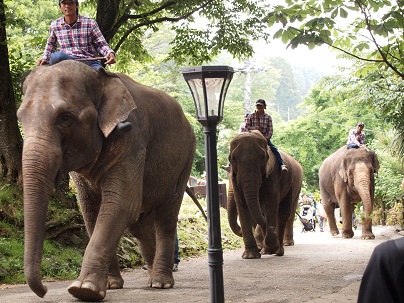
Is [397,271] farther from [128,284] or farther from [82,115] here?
[128,284]

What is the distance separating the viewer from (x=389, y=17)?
9.40 m

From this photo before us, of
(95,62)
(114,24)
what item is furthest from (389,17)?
(114,24)

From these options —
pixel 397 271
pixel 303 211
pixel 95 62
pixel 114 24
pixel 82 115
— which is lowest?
pixel 303 211

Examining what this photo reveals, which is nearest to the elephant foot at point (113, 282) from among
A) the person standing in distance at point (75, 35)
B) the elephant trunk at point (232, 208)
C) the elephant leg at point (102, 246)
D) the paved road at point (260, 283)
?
the paved road at point (260, 283)

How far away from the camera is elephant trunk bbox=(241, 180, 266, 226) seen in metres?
14.6

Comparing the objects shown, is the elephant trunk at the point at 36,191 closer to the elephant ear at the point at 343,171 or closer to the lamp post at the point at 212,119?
the lamp post at the point at 212,119

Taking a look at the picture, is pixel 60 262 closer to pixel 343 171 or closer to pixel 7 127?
pixel 7 127

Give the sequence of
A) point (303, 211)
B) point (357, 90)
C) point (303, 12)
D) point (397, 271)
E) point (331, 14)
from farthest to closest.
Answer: point (303, 211) → point (357, 90) → point (303, 12) → point (331, 14) → point (397, 271)

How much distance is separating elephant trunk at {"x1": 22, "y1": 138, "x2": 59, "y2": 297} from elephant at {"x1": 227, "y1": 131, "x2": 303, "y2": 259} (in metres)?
7.29

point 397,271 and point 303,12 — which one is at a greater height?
point 303,12

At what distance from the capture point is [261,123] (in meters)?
16.0

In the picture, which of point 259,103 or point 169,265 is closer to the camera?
point 169,265

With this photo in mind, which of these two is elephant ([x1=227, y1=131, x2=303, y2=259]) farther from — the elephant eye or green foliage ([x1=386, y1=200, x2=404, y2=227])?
green foliage ([x1=386, y1=200, x2=404, y2=227])

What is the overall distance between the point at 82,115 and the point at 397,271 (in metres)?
6.33
